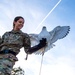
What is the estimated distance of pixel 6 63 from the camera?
5.07 meters

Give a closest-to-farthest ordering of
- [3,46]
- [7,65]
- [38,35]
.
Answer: [7,65]
[3,46]
[38,35]

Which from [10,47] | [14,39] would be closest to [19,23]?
[14,39]

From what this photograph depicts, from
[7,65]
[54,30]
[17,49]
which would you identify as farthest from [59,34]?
[7,65]

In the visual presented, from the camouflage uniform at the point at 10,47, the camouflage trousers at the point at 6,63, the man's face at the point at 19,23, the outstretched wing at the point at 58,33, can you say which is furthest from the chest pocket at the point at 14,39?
the outstretched wing at the point at 58,33

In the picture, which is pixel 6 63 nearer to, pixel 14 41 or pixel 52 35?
pixel 14 41

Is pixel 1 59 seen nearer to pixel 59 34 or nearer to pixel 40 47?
pixel 40 47

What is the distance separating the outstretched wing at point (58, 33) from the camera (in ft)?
18.4

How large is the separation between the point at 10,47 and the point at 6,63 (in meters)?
0.38

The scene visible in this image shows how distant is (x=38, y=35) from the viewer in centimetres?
593

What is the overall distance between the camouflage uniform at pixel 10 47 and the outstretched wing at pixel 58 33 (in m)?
0.53

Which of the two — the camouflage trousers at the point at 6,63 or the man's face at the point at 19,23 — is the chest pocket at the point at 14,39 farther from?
the camouflage trousers at the point at 6,63

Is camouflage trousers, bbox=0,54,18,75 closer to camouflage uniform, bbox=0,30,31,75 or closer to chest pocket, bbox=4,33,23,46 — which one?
camouflage uniform, bbox=0,30,31,75

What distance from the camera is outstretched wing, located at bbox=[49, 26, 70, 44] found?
5598 millimetres

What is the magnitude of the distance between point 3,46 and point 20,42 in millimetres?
353
